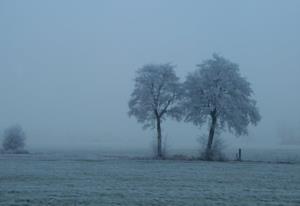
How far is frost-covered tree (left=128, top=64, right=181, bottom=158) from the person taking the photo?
7331 cm

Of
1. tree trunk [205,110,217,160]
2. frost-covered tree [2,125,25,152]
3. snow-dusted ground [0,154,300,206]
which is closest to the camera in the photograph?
snow-dusted ground [0,154,300,206]

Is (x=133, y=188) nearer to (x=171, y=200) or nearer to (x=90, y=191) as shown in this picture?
(x=90, y=191)

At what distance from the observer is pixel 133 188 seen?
3067cm

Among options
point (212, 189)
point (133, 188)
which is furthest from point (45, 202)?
point (212, 189)

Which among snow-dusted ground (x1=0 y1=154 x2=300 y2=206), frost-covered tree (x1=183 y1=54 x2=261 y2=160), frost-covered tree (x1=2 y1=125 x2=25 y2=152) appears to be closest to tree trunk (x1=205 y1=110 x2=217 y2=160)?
frost-covered tree (x1=183 y1=54 x2=261 y2=160)

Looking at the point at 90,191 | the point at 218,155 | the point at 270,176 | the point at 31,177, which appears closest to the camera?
the point at 90,191

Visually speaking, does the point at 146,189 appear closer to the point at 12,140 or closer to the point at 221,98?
the point at 221,98

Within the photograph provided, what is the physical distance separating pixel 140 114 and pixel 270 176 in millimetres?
34656

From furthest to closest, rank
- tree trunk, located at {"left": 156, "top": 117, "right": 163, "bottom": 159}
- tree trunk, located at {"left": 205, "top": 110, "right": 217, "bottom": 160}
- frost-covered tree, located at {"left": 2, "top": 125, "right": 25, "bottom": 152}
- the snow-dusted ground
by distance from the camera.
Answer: frost-covered tree, located at {"left": 2, "top": 125, "right": 25, "bottom": 152} → tree trunk, located at {"left": 156, "top": 117, "right": 163, "bottom": 159} → tree trunk, located at {"left": 205, "top": 110, "right": 217, "bottom": 160} → the snow-dusted ground

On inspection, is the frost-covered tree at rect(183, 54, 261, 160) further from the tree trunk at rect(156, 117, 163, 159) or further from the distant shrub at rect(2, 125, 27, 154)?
the distant shrub at rect(2, 125, 27, 154)

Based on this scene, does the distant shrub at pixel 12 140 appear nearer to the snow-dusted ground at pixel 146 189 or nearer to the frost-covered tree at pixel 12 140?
the frost-covered tree at pixel 12 140

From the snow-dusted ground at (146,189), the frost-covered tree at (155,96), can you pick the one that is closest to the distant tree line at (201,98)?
the frost-covered tree at (155,96)

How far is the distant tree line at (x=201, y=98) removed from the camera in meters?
69.7

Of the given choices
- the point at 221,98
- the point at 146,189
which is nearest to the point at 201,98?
the point at 221,98
